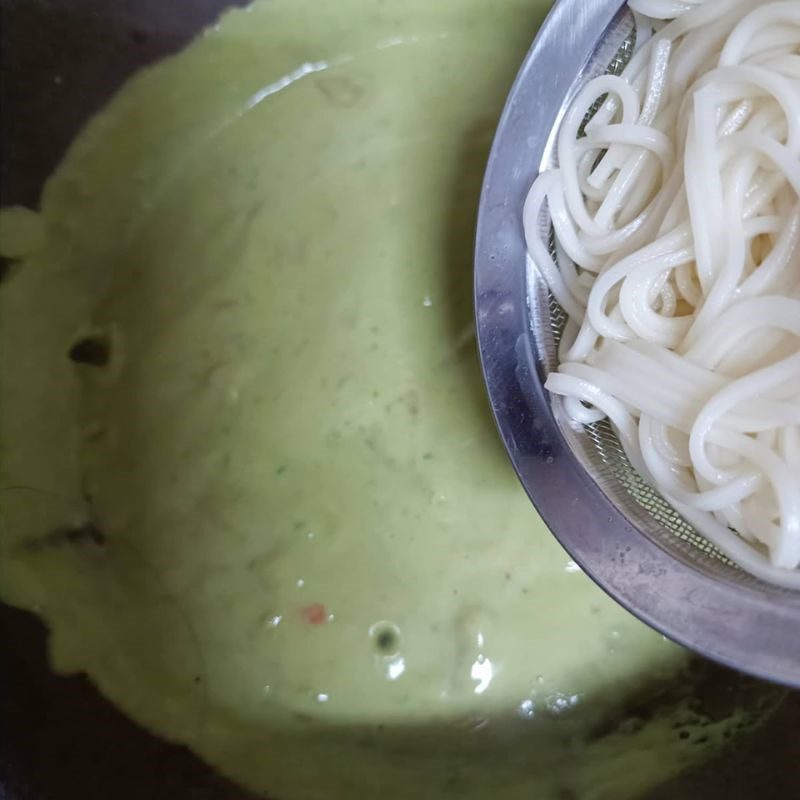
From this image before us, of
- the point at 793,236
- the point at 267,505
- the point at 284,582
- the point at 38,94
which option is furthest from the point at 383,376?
the point at 38,94

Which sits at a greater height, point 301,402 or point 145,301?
point 145,301

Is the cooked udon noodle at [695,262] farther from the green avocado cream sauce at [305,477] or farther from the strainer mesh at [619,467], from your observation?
the green avocado cream sauce at [305,477]

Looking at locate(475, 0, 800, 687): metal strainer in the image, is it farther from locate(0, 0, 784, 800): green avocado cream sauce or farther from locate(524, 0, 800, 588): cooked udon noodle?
locate(0, 0, 784, 800): green avocado cream sauce

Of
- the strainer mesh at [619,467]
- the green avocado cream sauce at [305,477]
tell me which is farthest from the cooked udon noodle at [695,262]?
the green avocado cream sauce at [305,477]

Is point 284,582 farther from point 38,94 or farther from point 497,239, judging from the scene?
point 38,94

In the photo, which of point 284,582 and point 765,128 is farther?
point 284,582

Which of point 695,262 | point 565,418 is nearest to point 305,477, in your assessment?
point 565,418

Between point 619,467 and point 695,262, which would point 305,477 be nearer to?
point 619,467
